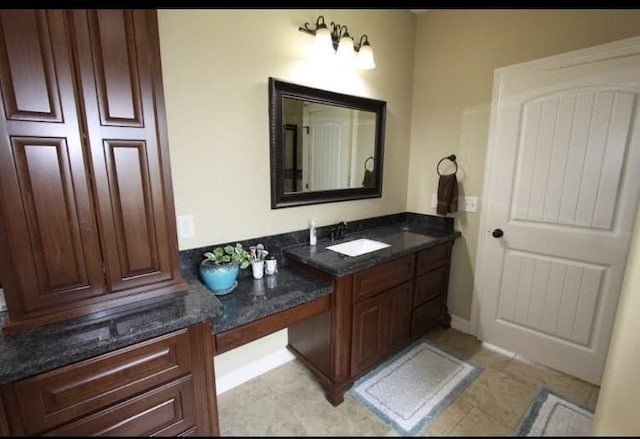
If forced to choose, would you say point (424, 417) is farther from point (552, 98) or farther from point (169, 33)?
point (169, 33)

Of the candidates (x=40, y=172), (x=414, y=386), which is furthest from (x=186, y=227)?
(x=414, y=386)

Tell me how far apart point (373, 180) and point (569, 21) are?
1.44 m

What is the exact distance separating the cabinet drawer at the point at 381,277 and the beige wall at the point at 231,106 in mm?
530

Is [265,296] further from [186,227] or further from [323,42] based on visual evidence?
[323,42]

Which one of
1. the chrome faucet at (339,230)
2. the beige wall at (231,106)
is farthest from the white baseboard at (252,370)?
the chrome faucet at (339,230)

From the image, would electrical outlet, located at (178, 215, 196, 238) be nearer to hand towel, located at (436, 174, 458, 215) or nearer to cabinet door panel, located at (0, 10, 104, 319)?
cabinet door panel, located at (0, 10, 104, 319)

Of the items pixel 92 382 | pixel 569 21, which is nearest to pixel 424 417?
pixel 92 382

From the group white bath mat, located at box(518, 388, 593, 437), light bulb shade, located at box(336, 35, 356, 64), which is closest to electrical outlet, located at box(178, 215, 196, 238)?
light bulb shade, located at box(336, 35, 356, 64)

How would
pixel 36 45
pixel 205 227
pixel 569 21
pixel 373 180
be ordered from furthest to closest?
1. pixel 373 180
2. pixel 569 21
3. pixel 205 227
4. pixel 36 45

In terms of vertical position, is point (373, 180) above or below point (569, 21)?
below

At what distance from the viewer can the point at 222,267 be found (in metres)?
1.42

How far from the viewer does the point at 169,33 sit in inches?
51.3

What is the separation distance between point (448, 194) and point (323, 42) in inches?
53.2

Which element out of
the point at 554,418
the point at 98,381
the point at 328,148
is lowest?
the point at 554,418
